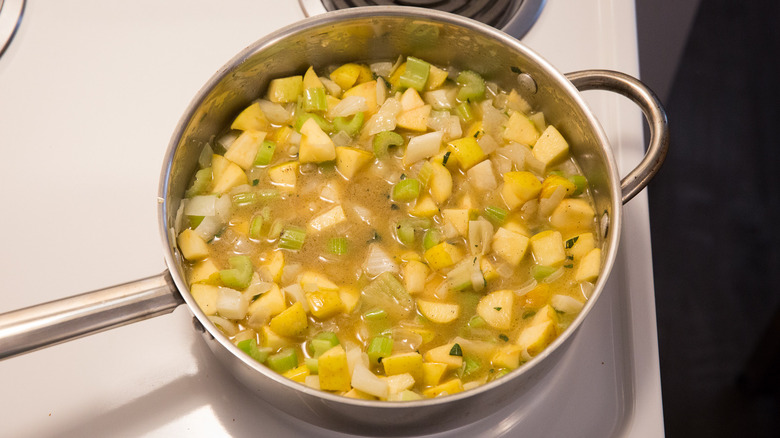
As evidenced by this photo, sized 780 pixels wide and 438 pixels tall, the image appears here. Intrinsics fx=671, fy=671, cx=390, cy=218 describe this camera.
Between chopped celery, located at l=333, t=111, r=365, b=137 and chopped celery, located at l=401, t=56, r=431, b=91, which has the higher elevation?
chopped celery, located at l=401, t=56, r=431, b=91

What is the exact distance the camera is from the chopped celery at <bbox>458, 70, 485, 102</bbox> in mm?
1337

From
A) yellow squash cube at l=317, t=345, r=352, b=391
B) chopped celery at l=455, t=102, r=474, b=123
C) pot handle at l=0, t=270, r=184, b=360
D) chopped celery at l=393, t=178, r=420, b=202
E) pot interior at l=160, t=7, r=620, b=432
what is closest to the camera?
pot handle at l=0, t=270, r=184, b=360

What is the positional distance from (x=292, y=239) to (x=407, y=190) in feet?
0.74

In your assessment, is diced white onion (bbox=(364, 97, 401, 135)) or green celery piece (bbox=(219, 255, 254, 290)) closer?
green celery piece (bbox=(219, 255, 254, 290))

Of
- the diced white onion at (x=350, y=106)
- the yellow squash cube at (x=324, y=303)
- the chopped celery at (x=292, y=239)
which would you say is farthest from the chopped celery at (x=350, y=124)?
the yellow squash cube at (x=324, y=303)

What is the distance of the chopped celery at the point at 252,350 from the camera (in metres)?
1.05

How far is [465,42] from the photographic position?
1.27 meters

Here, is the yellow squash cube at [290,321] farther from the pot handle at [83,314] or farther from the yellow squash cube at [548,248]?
the yellow squash cube at [548,248]

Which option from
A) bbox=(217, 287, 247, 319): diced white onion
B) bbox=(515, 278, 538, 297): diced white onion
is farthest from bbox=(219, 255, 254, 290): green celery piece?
bbox=(515, 278, 538, 297): diced white onion

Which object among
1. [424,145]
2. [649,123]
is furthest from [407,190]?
[649,123]

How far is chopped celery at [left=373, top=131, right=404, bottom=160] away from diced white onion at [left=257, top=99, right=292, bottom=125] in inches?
7.6

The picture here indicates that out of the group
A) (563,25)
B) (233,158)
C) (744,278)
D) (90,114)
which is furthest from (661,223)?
(90,114)

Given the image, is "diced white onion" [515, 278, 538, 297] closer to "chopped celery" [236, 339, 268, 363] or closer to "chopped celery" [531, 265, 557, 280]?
"chopped celery" [531, 265, 557, 280]

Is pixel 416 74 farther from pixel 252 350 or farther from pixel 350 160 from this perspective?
pixel 252 350
